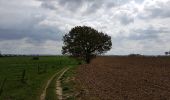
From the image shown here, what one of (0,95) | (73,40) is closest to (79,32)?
(73,40)

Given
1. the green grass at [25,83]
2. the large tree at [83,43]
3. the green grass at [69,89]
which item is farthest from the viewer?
the large tree at [83,43]

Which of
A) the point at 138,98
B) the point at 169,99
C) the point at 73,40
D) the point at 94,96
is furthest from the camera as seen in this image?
the point at 73,40

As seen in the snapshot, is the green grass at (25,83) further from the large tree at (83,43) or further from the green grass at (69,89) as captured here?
the large tree at (83,43)

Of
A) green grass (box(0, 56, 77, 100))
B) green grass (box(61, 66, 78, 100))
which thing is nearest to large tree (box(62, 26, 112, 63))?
green grass (box(0, 56, 77, 100))

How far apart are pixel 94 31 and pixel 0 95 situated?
75799 millimetres

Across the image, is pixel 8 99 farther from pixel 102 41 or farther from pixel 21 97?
pixel 102 41

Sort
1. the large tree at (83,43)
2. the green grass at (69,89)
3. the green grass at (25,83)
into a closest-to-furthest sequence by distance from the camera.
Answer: the green grass at (69,89) → the green grass at (25,83) → the large tree at (83,43)

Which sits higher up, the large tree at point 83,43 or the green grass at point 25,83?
the large tree at point 83,43

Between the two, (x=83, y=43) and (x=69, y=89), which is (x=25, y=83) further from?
(x=83, y=43)

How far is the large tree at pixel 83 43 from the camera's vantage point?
330ft

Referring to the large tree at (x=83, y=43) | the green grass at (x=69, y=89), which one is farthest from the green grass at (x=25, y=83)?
the large tree at (x=83, y=43)

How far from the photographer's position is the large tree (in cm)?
10044

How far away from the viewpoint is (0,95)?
28.5 meters

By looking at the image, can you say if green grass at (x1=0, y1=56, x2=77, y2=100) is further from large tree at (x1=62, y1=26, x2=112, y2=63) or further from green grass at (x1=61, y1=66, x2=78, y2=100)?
large tree at (x1=62, y1=26, x2=112, y2=63)
